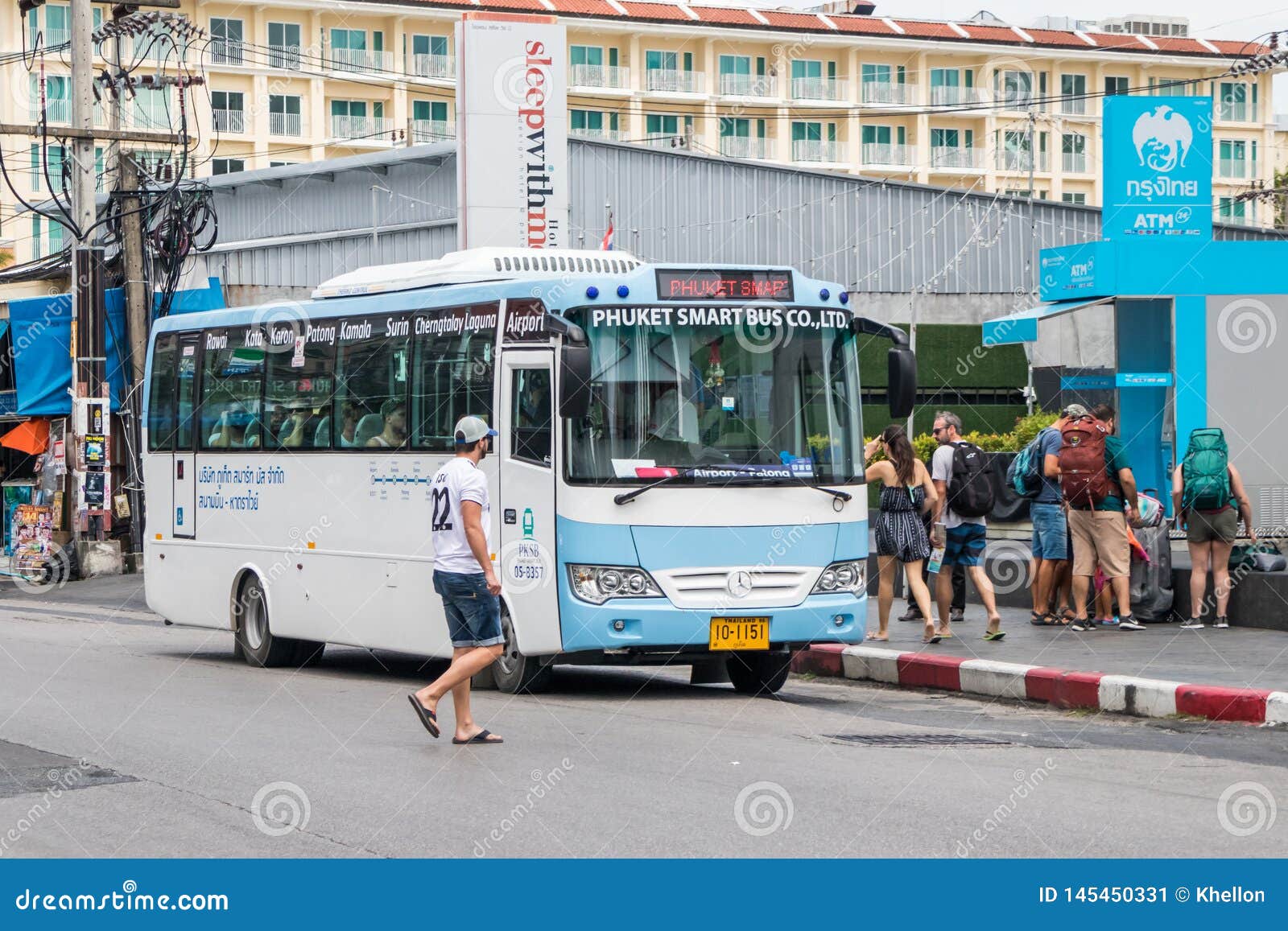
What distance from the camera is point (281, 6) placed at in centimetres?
6919

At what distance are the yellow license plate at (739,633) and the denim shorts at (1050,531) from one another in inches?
174

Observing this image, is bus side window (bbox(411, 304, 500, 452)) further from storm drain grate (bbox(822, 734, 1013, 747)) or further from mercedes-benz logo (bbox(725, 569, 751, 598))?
storm drain grate (bbox(822, 734, 1013, 747))

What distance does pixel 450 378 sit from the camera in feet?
45.1

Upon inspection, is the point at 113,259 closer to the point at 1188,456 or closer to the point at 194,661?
the point at 194,661

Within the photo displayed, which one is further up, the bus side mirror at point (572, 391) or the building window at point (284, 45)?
the building window at point (284, 45)

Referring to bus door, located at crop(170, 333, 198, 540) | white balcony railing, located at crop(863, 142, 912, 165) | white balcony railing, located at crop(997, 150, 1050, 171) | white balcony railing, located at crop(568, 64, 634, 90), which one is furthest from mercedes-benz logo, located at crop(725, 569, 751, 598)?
white balcony railing, located at crop(997, 150, 1050, 171)

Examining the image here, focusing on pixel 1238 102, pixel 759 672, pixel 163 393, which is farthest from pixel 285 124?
pixel 759 672

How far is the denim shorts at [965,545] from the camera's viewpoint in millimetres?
15891

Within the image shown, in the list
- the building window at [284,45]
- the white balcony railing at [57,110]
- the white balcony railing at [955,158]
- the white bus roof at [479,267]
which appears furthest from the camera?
the white balcony railing at [955,158]

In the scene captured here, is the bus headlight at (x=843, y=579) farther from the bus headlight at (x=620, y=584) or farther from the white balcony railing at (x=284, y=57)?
the white balcony railing at (x=284, y=57)

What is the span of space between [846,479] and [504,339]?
2.69m

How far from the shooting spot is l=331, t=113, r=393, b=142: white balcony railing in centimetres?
7138

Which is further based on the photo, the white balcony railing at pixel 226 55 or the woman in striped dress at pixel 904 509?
the white balcony railing at pixel 226 55

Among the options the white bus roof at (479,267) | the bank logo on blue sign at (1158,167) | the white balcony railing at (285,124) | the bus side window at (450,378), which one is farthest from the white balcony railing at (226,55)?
the bus side window at (450,378)
